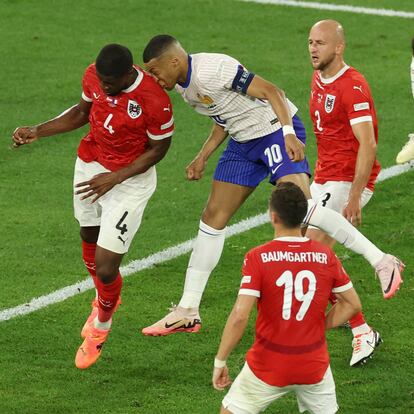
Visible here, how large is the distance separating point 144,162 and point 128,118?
334 mm

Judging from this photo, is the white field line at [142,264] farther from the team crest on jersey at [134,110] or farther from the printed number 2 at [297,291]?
the printed number 2 at [297,291]

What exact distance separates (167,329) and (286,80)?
6.98 metres

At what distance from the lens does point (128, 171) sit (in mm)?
9211

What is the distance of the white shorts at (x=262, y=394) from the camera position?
7.10 meters

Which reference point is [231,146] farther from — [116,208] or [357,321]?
[357,321]

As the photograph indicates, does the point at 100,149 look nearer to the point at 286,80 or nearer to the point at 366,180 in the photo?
the point at 366,180

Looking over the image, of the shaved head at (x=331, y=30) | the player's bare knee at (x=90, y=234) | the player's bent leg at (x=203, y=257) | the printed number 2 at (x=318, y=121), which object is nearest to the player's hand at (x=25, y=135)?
the player's bare knee at (x=90, y=234)

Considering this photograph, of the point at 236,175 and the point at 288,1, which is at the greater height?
the point at 236,175

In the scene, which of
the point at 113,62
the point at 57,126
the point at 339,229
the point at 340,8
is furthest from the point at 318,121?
the point at 340,8

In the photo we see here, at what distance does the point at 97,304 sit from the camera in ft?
31.7

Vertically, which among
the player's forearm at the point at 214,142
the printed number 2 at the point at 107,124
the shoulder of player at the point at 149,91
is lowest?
the player's forearm at the point at 214,142

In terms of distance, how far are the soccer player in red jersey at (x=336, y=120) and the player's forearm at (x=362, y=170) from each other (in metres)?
0.09

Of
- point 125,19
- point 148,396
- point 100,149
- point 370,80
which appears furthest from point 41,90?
point 148,396

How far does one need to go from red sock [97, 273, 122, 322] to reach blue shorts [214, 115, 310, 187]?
1180 millimetres
